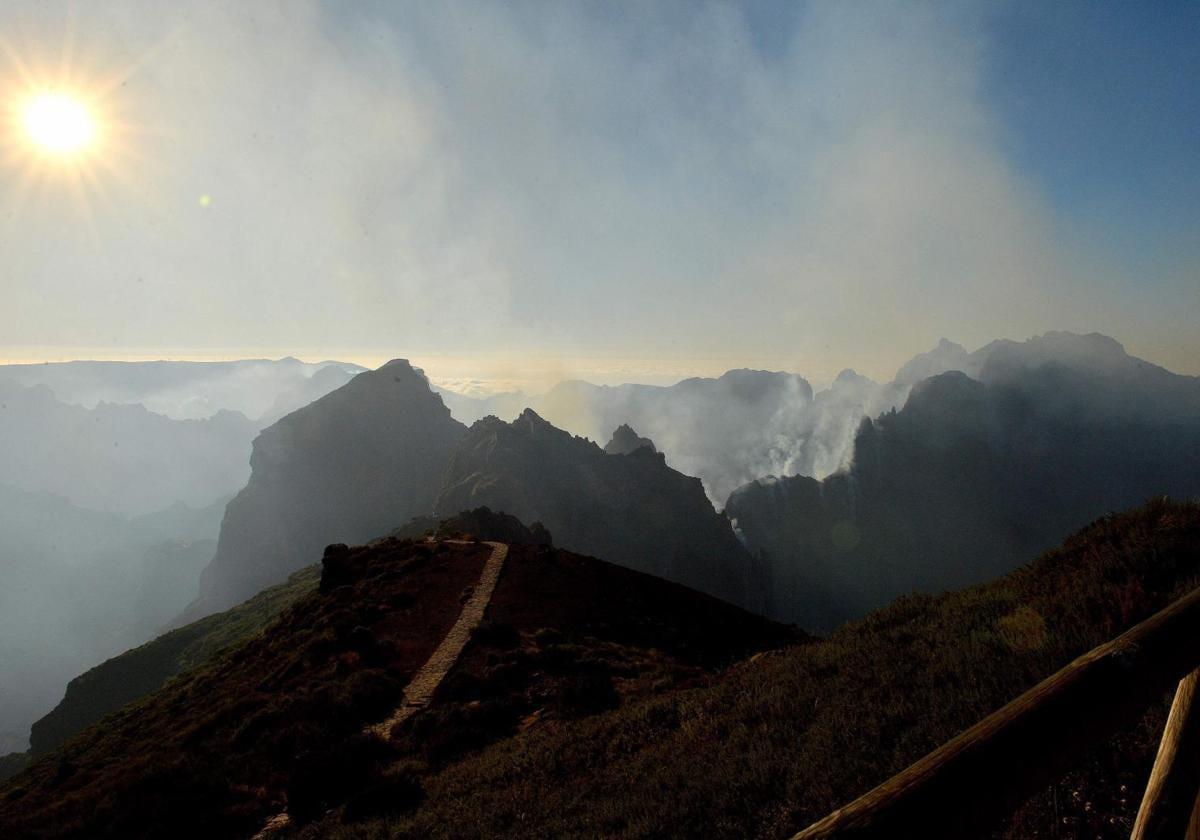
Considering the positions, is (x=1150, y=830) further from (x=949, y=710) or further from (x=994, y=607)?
(x=994, y=607)

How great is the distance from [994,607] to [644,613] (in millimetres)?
21250

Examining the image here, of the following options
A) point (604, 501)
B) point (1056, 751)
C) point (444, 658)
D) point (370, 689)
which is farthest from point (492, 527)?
point (604, 501)

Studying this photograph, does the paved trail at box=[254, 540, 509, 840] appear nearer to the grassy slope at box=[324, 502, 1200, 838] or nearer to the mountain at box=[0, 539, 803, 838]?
the mountain at box=[0, 539, 803, 838]

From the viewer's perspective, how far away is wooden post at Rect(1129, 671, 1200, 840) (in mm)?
2762

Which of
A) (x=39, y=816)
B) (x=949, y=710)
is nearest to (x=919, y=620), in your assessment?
(x=949, y=710)

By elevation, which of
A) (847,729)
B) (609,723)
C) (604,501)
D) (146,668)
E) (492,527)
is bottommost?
(609,723)

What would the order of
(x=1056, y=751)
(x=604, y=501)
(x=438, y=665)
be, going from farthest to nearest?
(x=604, y=501) < (x=438, y=665) < (x=1056, y=751)

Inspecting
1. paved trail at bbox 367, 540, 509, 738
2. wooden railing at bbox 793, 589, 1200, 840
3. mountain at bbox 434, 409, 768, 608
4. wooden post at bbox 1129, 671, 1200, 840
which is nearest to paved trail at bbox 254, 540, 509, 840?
paved trail at bbox 367, 540, 509, 738

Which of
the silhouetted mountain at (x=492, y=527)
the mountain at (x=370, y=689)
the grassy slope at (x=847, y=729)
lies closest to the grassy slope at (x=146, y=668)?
the silhouetted mountain at (x=492, y=527)

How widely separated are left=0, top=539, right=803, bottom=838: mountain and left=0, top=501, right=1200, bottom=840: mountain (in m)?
0.11

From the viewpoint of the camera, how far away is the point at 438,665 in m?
22.0

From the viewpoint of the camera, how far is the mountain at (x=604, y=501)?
134375 mm

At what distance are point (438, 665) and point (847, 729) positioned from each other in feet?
61.5

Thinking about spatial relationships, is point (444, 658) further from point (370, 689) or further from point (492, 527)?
point (492, 527)
